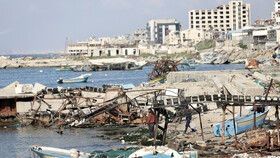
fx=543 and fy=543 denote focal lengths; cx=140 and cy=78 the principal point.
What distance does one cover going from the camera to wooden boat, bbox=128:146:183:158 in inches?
619

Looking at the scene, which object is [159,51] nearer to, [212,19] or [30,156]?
[212,19]

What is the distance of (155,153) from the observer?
51.9 feet

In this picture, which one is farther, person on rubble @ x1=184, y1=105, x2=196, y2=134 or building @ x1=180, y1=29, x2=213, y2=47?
building @ x1=180, y1=29, x2=213, y2=47

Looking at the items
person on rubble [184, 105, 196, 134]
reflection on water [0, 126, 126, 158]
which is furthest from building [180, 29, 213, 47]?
person on rubble [184, 105, 196, 134]

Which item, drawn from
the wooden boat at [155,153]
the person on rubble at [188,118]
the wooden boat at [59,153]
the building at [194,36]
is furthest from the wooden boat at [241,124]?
the building at [194,36]

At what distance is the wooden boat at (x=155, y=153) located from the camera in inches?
619

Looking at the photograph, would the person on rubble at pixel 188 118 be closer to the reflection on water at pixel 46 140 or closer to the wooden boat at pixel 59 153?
the reflection on water at pixel 46 140

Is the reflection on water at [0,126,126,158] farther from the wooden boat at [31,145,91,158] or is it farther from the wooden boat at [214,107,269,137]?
the wooden boat at [214,107,269,137]

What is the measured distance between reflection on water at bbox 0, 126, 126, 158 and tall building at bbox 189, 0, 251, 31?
489ft

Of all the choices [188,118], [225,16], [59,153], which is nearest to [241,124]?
[188,118]

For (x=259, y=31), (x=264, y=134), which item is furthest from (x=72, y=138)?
(x=259, y=31)

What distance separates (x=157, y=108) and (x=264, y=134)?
3.64 m

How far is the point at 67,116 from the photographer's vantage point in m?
27.8

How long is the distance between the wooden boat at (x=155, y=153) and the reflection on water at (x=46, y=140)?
546 centimetres
